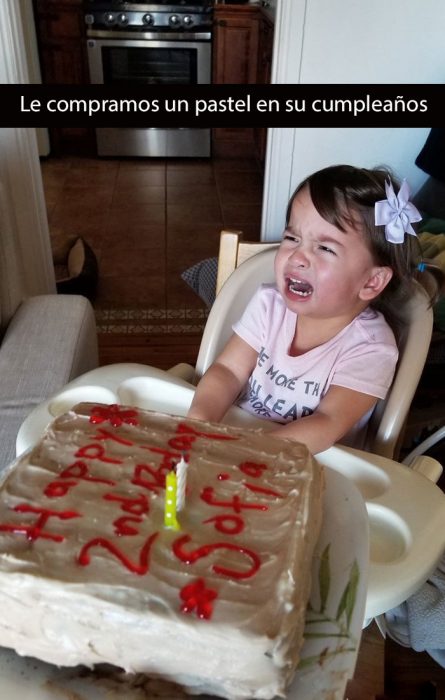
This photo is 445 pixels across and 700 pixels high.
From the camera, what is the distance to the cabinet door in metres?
3.71

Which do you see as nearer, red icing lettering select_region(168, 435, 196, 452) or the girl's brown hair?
red icing lettering select_region(168, 435, 196, 452)

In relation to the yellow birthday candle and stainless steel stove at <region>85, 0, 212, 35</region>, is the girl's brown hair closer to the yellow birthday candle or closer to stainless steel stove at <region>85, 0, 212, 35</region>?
the yellow birthday candle

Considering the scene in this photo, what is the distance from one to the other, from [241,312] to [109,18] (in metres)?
3.19

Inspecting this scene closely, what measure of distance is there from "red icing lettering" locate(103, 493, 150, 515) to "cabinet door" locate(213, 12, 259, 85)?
3.80 metres

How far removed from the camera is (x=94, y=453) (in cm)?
55

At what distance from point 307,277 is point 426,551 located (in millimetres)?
432

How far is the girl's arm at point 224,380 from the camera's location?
2.99 feet

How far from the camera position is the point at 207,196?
352cm

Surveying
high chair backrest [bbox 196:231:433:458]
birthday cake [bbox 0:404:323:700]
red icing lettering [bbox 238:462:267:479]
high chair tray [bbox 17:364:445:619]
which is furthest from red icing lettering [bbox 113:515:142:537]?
high chair backrest [bbox 196:231:433:458]

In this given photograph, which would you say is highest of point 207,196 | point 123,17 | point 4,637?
point 4,637

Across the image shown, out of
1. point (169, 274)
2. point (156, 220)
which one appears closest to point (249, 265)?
point (169, 274)

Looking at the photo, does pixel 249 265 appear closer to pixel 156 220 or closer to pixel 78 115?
pixel 78 115

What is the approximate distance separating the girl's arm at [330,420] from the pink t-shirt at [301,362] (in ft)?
0.06

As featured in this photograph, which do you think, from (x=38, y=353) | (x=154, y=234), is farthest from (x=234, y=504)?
(x=154, y=234)
